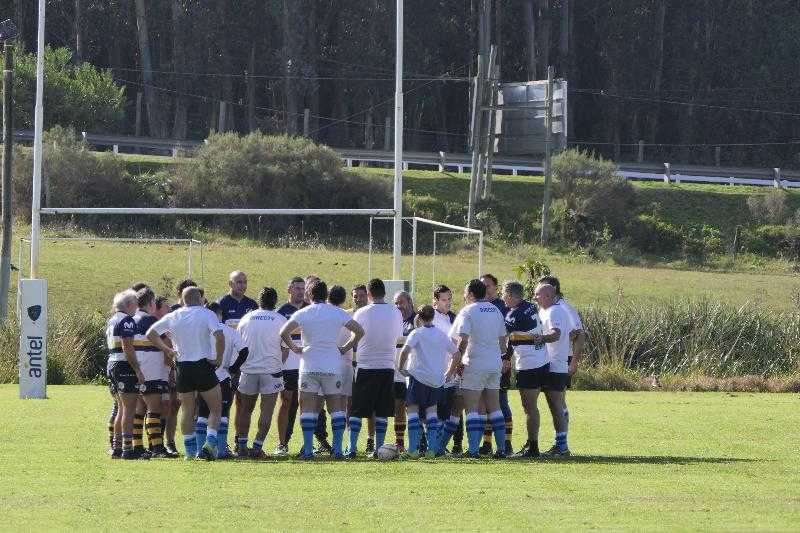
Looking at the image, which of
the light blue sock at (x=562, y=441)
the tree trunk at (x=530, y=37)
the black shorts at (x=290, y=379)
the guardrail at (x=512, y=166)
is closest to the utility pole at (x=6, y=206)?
the black shorts at (x=290, y=379)

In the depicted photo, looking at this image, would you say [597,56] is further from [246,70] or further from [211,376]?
[211,376]

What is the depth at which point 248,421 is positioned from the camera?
1516 centimetres

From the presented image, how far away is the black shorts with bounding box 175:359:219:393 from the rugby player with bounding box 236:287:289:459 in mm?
715

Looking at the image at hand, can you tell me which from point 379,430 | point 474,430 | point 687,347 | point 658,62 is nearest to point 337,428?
point 379,430

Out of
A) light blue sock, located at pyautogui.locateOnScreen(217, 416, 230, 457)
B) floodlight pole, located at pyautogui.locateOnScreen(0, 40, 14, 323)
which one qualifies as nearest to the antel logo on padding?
floodlight pole, located at pyautogui.locateOnScreen(0, 40, 14, 323)

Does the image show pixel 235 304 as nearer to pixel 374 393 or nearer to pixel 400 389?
pixel 374 393

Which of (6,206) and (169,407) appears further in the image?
(6,206)

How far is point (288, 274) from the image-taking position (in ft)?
114

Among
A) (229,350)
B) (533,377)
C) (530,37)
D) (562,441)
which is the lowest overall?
(562,441)

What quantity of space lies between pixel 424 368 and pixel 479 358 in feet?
1.86

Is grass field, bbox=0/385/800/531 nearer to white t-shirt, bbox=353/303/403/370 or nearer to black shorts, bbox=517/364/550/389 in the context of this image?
black shorts, bbox=517/364/550/389

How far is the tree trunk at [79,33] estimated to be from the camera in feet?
212

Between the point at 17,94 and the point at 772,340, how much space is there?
3195 centimetres

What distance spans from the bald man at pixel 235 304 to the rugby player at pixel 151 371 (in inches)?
36.9
